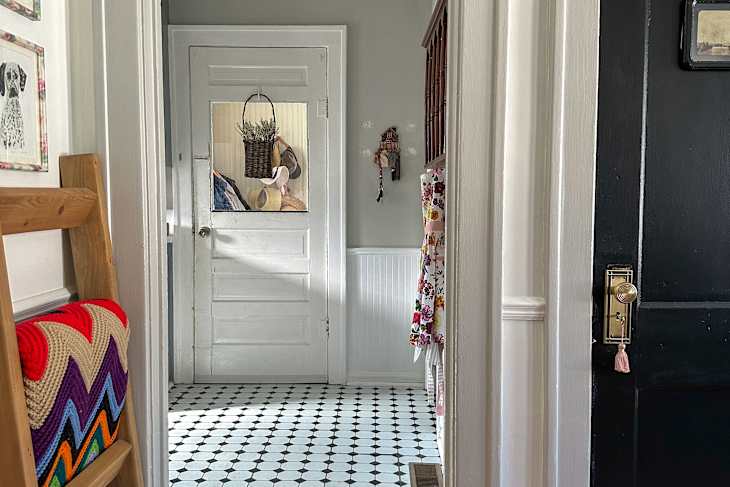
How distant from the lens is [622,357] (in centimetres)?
162

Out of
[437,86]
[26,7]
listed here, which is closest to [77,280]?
[26,7]

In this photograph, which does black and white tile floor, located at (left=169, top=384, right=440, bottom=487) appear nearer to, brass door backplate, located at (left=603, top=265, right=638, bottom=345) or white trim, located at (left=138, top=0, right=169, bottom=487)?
white trim, located at (left=138, top=0, right=169, bottom=487)

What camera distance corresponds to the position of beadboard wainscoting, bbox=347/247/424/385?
437 centimetres

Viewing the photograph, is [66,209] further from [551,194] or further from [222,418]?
[222,418]

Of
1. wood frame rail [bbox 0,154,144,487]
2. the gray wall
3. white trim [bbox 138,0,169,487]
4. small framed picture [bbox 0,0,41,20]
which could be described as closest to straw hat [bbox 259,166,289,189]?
the gray wall

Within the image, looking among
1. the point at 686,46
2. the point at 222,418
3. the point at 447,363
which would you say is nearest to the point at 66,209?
the point at 447,363

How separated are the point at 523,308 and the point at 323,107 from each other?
2.94m

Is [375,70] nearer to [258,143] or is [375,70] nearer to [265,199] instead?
[258,143]

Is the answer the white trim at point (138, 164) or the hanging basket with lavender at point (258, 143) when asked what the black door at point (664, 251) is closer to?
the white trim at point (138, 164)

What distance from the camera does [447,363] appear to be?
172 cm

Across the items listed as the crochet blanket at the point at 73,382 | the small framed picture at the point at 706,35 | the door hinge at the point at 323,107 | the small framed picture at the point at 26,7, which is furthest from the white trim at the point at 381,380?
the small framed picture at the point at 26,7

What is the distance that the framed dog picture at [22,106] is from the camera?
4.28 ft

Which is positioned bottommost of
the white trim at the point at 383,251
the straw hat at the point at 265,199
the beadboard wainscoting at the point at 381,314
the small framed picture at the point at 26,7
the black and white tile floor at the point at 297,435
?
the black and white tile floor at the point at 297,435

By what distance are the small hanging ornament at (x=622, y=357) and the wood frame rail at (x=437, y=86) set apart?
4.10 feet
